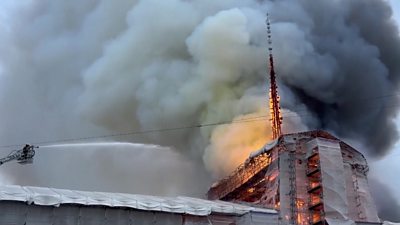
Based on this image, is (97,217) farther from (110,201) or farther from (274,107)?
(274,107)

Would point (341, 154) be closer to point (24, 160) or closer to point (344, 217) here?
point (344, 217)

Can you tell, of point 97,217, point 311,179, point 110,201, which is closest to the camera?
point 97,217

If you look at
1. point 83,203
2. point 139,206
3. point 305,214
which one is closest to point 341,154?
point 305,214

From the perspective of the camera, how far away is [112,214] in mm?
40719

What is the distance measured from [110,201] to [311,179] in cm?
2281

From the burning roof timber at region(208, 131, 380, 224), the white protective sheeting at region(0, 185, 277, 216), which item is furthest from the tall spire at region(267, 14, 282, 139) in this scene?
the white protective sheeting at region(0, 185, 277, 216)

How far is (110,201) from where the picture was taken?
4062 centimetres

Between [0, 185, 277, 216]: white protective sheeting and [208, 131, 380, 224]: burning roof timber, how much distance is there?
597 centimetres

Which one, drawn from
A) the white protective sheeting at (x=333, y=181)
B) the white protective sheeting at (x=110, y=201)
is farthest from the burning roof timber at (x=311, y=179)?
the white protective sheeting at (x=110, y=201)

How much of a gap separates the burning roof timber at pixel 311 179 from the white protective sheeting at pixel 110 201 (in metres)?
5.97

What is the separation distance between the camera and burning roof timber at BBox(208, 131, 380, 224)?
167 feet

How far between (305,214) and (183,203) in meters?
14.3

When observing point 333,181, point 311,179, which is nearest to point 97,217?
point 311,179

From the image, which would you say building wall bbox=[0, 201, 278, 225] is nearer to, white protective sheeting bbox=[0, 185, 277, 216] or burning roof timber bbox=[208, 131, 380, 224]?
white protective sheeting bbox=[0, 185, 277, 216]
